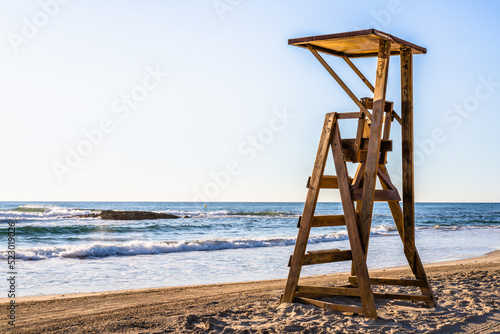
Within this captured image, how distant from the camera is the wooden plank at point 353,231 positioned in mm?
5134

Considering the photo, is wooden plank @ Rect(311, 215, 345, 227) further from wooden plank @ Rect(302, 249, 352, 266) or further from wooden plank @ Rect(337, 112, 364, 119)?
wooden plank @ Rect(337, 112, 364, 119)

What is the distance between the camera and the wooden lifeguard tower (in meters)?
5.27

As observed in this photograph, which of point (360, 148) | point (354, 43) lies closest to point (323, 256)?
point (360, 148)

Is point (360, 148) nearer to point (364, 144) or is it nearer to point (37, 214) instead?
point (364, 144)

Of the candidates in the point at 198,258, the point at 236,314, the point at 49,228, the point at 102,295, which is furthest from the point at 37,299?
the point at 49,228

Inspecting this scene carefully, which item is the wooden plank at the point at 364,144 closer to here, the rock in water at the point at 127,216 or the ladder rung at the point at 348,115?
the ladder rung at the point at 348,115

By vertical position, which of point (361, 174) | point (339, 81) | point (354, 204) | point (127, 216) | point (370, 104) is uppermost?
point (339, 81)

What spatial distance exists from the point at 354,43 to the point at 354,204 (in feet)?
6.31

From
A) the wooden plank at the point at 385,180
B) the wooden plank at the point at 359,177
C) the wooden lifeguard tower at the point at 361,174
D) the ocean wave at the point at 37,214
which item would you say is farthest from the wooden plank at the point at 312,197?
the ocean wave at the point at 37,214

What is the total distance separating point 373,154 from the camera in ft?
17.3

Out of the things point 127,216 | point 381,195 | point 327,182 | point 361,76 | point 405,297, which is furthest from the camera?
point 127,216

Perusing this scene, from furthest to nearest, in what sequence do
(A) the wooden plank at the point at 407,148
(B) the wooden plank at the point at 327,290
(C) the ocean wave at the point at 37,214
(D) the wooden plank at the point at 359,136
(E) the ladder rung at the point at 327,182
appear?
→ (C) the ocean wave at the point at 37,214
(A) the wooden plank at the point at 407,148
(E) the ladder rung at the point at 327,182
(D) the wooden plank at the point at 359,136
(B) the wooden plank at the point at 327,290

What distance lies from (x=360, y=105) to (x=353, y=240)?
1549 mm

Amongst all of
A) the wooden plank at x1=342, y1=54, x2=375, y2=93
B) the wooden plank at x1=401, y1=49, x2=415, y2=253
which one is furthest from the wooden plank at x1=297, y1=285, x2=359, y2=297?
the wooden plank at x1=342, y1=54, x2=375, y2=93
